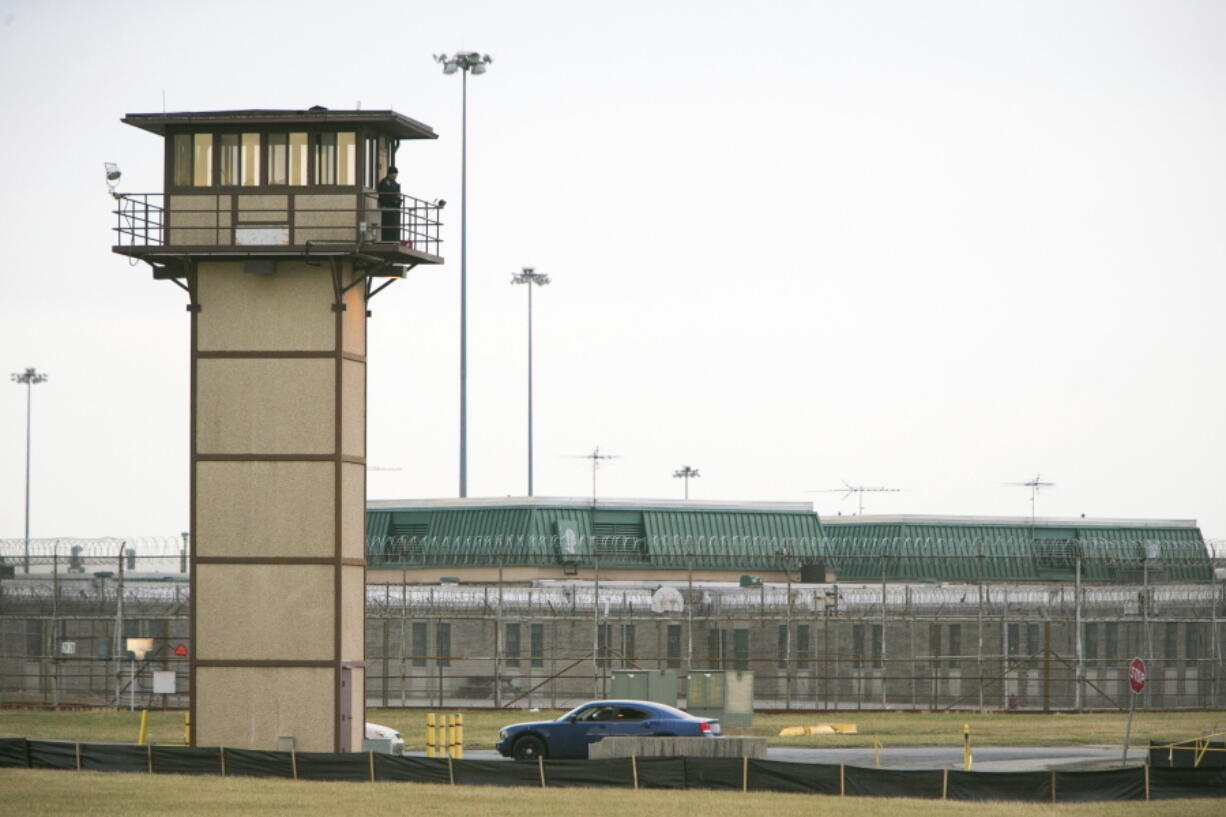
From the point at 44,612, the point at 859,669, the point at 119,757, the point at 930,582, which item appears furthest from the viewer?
the point at 930,582

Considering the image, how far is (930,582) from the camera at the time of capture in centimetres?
8356

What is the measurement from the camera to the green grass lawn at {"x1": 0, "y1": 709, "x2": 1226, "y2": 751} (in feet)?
157

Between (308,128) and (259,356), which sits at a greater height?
(308,128)

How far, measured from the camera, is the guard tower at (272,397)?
38.8m

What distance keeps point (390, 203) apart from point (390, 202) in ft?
0.06

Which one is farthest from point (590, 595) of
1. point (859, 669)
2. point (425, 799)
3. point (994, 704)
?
point (425, 799)

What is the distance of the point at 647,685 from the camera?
4859 cm

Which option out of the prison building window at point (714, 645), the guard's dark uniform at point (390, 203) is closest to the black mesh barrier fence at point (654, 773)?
the guard's dark uniform at point (390, 203)

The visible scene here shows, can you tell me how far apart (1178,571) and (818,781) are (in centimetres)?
6279

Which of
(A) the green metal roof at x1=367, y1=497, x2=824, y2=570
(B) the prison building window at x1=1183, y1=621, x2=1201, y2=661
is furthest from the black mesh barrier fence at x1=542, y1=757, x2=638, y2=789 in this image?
(B) the prison building window at x1=1183, y1=621, x2=1201, y2=661

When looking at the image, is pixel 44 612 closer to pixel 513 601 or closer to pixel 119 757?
pixel 513 601

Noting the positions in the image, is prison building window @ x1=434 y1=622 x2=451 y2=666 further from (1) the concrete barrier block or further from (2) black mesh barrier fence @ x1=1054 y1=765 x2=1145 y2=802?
(2) black mesh barrier fence @ x1=1054 y1=765 x2=1145 y2=802

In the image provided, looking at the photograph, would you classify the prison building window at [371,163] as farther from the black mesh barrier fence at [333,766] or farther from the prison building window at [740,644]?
the prison building window at [740,644]

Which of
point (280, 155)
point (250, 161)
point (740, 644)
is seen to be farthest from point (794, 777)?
point (740, 644)
